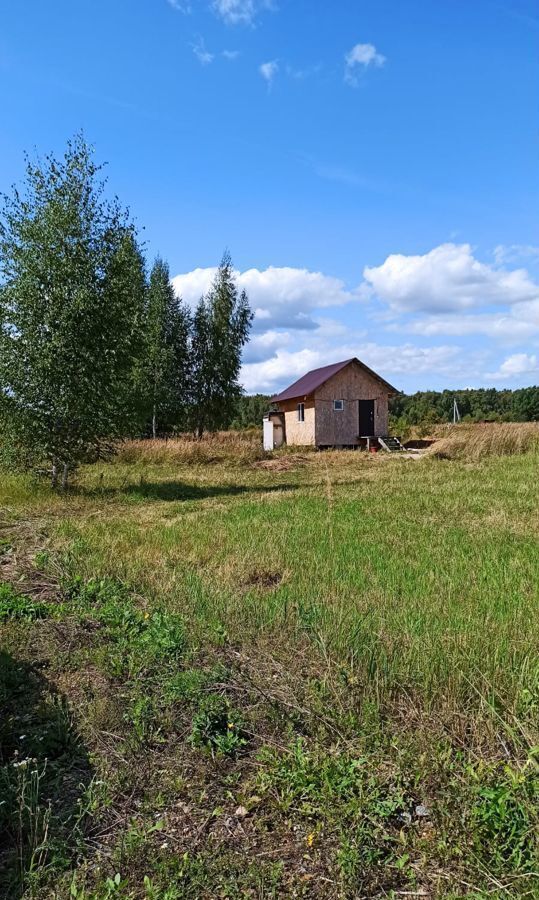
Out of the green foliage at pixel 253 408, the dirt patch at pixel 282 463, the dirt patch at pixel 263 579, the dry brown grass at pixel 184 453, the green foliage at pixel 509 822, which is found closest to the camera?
the green foliage at pixel 509 822

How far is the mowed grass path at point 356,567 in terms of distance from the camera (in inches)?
140

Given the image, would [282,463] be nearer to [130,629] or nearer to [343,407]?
[343,407]

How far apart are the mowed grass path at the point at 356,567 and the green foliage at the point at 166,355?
19780 mm

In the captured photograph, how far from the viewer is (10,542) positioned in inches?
295

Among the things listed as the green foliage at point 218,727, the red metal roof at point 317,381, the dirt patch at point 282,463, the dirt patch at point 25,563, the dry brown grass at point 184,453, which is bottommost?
the green foliage at point 218,727

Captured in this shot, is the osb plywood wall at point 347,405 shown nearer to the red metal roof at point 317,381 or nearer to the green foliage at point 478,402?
the red metal roof at point 317,381

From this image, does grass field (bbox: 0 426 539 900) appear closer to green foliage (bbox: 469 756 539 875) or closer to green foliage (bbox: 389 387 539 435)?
green foliage (bbox: 469 756 539 875)

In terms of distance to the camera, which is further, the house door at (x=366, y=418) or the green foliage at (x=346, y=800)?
the house door at (x=366, y=418)

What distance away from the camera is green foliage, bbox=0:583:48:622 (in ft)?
15.6

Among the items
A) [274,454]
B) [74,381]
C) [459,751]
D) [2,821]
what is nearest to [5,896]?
[2,821]

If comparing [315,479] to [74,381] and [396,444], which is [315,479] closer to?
[74,381]

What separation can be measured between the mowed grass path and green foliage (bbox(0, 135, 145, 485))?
59.3 inches

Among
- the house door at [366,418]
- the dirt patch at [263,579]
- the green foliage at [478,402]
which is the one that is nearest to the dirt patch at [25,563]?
the dirt patch at [263,579]

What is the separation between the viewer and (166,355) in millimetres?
32656
